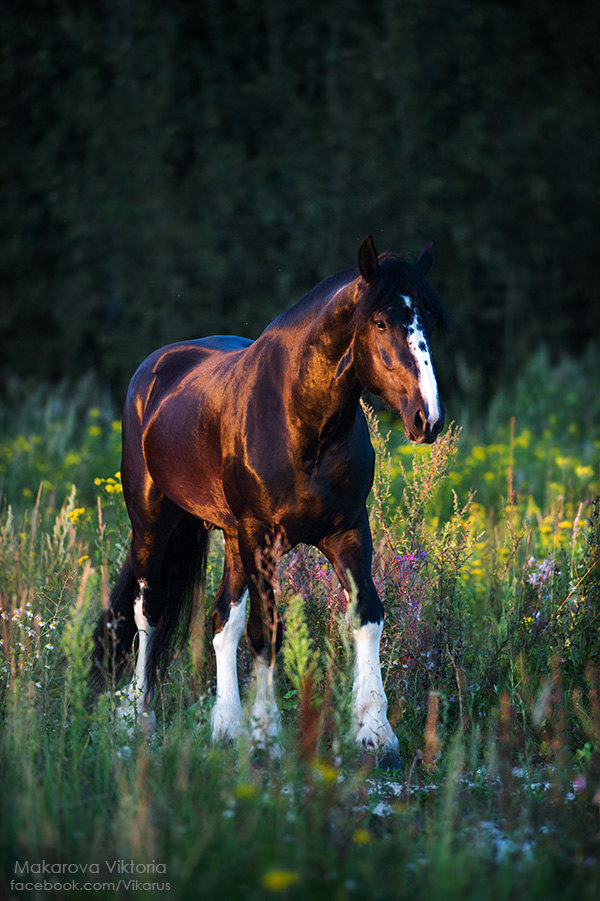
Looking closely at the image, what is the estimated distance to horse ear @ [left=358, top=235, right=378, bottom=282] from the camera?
308cm

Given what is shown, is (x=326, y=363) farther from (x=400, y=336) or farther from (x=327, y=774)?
(x=327, y=774)

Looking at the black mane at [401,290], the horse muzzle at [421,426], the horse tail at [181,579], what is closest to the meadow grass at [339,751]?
the horse tail at [181,579]

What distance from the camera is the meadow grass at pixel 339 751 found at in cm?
222

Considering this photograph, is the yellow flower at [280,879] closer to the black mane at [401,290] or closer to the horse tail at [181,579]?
the black mane at [401,290]

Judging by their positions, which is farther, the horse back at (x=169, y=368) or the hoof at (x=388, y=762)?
the horse back at (x=169, y=368)

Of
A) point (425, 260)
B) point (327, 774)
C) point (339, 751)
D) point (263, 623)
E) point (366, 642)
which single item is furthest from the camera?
point (263, 623)

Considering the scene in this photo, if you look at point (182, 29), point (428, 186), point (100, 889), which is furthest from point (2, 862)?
point (182, 29)

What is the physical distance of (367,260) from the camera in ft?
10.2

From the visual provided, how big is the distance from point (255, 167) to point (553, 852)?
11619 mm

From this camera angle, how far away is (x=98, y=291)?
44.3 feet

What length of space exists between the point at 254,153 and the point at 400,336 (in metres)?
11.1

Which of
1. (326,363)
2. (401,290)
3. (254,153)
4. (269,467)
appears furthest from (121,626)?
(254,153)

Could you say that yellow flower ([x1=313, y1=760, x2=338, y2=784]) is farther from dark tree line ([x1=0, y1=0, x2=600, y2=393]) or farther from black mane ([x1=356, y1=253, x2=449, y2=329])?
dark tree line ([x1=0, y1=0, x2=600, y2=393])

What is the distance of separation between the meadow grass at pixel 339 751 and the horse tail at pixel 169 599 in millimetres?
144
